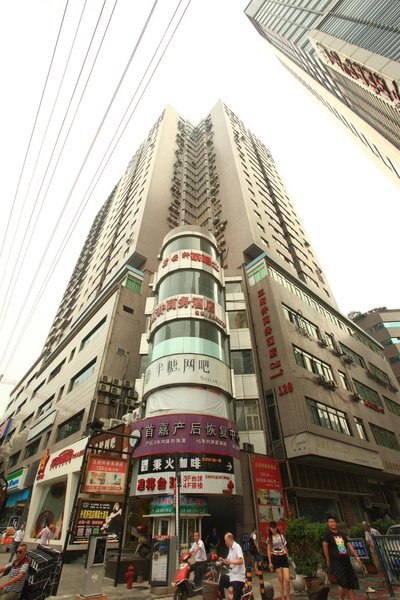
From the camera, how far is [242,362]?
2442 cm

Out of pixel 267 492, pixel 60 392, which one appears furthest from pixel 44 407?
pixel 267 492

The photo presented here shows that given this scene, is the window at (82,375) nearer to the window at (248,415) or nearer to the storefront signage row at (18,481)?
the storefront signage row at (18,481)

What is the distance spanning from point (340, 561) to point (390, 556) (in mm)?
1787

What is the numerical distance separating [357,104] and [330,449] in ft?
100

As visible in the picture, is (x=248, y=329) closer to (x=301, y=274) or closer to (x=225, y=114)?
(x=301, y=274)

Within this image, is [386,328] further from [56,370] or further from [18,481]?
[18,481]

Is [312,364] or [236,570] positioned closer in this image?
[236,570]

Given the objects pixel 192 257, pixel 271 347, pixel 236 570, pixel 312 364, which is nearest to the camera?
pixel 236 570

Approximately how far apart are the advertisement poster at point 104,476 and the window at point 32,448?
24406 millimetres

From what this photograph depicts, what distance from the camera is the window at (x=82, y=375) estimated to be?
85.3 ft

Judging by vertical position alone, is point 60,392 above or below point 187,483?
above

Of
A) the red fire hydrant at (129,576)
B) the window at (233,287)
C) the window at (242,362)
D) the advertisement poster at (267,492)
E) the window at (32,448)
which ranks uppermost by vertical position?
the window at (233,287)

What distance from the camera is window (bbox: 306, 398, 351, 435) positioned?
2192 cm

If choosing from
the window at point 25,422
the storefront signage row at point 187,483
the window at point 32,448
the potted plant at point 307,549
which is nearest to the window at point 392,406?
the storefront signage row at point 187,483
